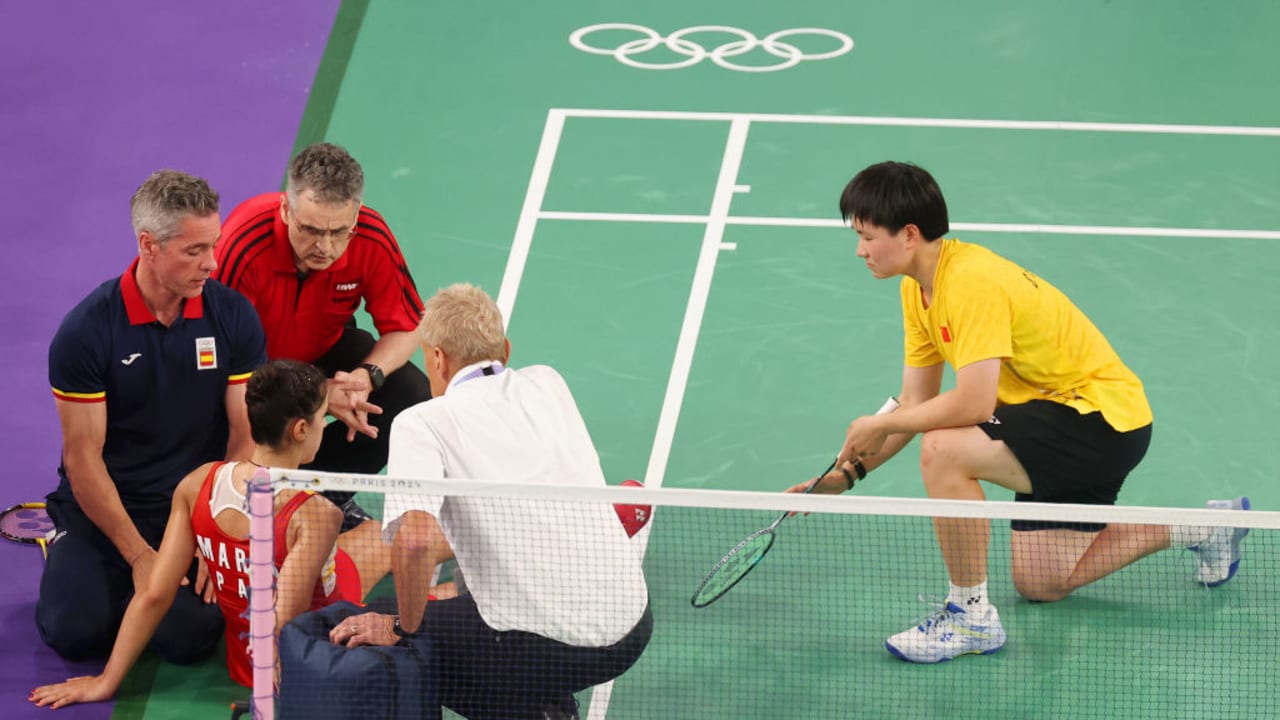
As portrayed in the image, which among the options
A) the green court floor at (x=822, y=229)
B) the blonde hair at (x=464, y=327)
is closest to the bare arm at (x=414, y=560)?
the blonde hair at (x=464, y=327)

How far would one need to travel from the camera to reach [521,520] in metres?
5.62

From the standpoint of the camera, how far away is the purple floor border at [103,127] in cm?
915

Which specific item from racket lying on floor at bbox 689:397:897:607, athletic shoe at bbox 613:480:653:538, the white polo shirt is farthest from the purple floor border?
racket lying on floor at bbox 689:397:897:607

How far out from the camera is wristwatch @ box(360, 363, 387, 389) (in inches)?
298

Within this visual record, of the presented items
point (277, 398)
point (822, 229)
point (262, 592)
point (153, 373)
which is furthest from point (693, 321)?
point (262, 592)

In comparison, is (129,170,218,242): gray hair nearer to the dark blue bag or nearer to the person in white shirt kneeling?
the person in white shirt kneeling

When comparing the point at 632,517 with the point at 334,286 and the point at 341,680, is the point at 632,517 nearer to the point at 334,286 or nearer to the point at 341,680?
the point at 334,286

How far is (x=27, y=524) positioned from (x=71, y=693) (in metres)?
1.37

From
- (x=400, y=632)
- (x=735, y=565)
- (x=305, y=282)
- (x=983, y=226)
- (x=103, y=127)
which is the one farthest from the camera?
(x=103, y=127)

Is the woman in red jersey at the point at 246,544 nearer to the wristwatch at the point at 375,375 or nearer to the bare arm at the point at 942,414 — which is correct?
the wristwatch at the point at 375,375

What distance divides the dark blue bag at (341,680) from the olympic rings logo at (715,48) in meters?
6.82

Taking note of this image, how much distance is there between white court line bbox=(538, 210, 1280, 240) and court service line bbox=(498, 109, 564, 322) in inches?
4.7

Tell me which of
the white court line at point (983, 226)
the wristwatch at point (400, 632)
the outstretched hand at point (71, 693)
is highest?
the white court line at point (983, 226)

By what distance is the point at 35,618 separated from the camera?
706 centimetres
